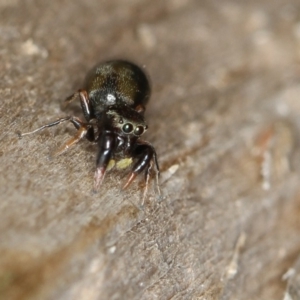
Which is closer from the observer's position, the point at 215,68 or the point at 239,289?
the point at 239,289

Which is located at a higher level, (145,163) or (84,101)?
(84,101)

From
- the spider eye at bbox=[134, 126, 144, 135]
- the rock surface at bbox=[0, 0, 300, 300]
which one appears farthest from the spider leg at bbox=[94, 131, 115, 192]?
the spider eye at bbox=[134, 126, 144, 135]

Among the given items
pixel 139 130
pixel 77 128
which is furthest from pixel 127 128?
pixel 77 128

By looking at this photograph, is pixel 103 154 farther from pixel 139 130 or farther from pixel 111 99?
pixel 111 99

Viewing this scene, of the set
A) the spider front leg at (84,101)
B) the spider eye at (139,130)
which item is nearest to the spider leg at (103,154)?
the spider eye at (139,130)

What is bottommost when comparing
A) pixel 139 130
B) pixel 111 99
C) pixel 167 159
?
pixel 167 159

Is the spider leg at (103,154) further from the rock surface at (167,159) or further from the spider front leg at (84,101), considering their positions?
the spider front leg at (84,101)

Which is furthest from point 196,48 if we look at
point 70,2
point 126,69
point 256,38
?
point 70,2

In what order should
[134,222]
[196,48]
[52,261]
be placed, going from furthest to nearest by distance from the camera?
[196,48], [134,222], [52,261]

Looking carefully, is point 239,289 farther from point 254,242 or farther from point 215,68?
point 215,68

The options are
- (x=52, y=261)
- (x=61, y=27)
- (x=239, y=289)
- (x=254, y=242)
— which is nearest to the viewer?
(x=52, y=261)

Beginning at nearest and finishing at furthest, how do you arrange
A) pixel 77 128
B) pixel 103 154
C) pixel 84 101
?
pixel 103 154
pixel 77 128
pixel 84 101
